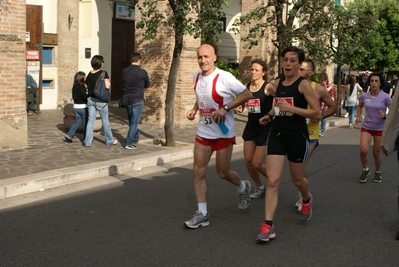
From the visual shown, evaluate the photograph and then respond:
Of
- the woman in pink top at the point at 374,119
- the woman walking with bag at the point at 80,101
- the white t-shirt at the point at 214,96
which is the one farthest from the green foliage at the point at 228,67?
the white t-shirt at the point at 214,96

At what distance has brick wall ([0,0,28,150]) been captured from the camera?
10234 mm

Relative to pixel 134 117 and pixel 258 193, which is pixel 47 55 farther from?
pixel 258 193

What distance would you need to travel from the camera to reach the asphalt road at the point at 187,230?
17.0 feet

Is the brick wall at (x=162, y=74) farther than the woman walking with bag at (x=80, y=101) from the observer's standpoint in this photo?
Yes

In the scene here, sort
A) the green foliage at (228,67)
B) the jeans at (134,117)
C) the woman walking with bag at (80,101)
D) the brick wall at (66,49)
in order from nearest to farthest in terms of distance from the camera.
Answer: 1. the jeans at (134,117)
2. the woman walking with bag at (80,101)
3. the brick wall at (66,49)
4. the green foliage at (228,67)

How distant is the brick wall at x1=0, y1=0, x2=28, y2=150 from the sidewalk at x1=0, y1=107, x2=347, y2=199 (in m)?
0.34

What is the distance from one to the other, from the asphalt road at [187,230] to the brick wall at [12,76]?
9.11 feet

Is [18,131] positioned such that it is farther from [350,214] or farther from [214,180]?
[350,214]

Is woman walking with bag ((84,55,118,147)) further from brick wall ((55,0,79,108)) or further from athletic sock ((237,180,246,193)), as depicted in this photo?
brick wall ((55,0,79,108))

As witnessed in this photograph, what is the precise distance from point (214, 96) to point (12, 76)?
5.77 meters

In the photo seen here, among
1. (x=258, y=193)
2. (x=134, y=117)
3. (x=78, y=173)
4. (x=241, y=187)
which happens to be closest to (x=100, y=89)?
(x=134, y=117)

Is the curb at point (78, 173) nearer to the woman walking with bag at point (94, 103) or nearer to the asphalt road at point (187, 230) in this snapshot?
the asphalt road at point (187, 230)

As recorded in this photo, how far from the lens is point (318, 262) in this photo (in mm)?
5125

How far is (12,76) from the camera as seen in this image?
34.2 feet
